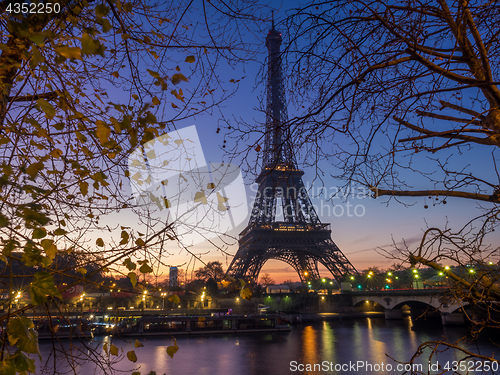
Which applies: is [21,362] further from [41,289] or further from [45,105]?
[45,105]

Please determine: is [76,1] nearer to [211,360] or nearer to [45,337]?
[211,360]

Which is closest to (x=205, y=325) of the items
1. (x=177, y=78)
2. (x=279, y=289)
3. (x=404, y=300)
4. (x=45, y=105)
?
(x=404, y=300)

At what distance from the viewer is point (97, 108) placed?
3.89m

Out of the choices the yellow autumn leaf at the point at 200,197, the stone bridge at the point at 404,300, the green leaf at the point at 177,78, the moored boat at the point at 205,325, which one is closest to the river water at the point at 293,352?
the moored boat at the point at 205,325

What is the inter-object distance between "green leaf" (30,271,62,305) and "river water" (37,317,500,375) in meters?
20.6

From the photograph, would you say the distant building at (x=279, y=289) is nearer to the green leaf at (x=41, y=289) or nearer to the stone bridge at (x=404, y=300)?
the stone bridge at (x=404, y=300)

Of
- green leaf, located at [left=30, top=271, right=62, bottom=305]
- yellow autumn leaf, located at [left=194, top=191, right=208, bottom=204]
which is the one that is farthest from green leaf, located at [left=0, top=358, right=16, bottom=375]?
yellow autumn leaf, located at [left=194, top=191, right=208, bottom=204]

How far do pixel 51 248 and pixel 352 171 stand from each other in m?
2.93

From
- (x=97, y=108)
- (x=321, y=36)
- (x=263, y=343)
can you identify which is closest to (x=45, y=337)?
(x=263, y=343)

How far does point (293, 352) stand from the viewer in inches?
1157

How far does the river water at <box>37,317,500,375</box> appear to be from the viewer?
78.6 ft

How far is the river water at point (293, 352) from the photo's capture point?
78.6 feet

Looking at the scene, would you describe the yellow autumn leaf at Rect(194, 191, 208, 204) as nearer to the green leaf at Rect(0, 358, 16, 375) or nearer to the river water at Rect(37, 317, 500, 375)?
the green leaf at Rect(0, 358, 16, 375)

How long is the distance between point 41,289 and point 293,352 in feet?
105
